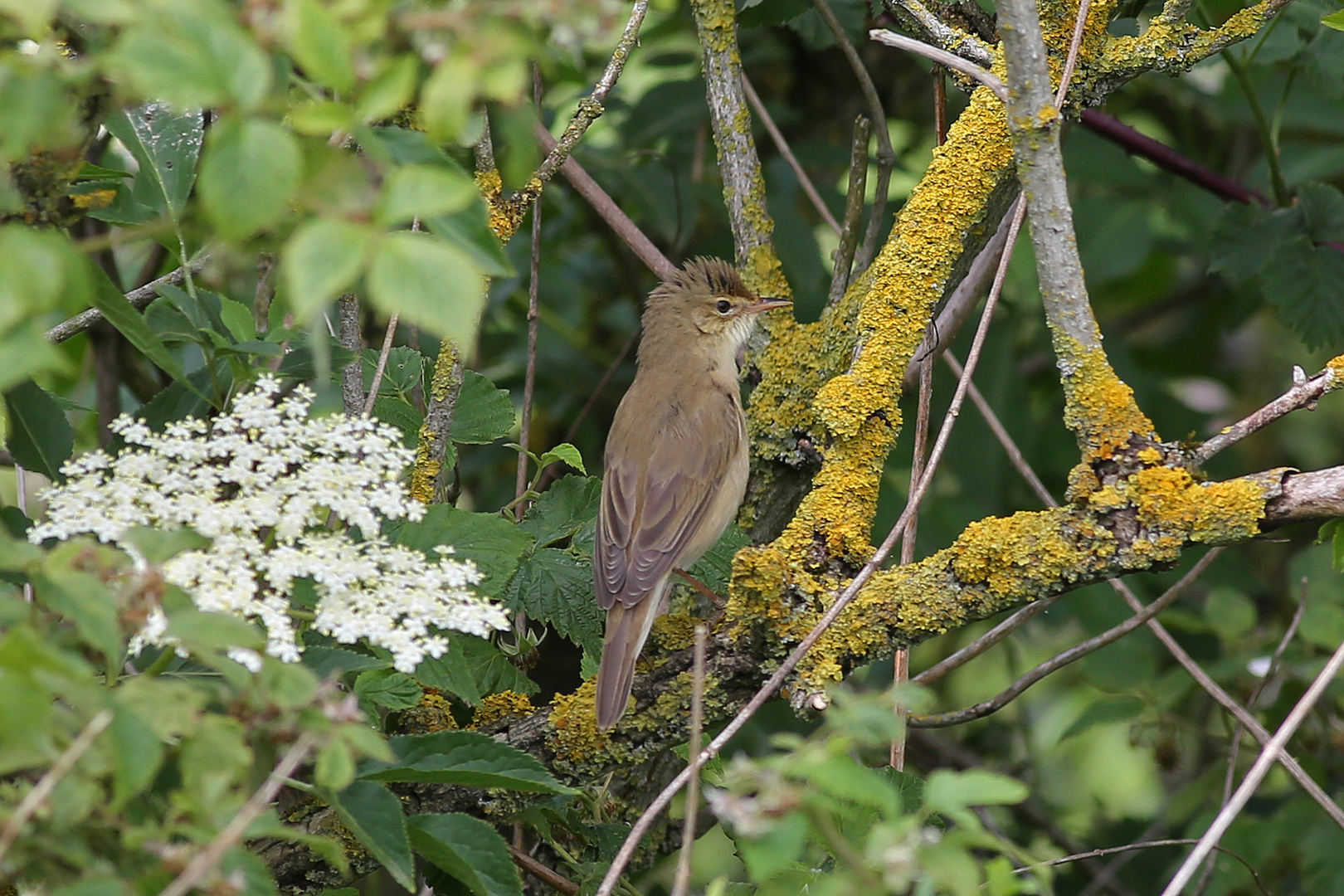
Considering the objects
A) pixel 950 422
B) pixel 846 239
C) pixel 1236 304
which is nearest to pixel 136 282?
pixel 846 239

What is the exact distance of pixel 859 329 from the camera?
2484mm

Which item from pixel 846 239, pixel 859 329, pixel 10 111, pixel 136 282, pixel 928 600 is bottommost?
pixel 928 600

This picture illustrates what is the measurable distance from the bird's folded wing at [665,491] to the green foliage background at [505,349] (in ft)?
1.41

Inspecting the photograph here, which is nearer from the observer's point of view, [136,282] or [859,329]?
[859,329]

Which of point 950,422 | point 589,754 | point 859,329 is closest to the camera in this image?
point 950,422

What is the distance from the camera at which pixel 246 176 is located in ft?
3.67

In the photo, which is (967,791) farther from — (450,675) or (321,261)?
(450,675)

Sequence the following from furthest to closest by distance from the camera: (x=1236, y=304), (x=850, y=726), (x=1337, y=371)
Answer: (x=1236, y=304), (x=1337, y=371), (x=850, y=726)

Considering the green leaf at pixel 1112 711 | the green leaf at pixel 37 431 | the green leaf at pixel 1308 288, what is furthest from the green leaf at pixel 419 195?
the green leaf at pixel 1112 711

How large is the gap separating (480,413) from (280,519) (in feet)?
2.98

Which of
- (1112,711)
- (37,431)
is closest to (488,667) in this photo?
(37,431)

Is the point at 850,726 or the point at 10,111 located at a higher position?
the point at 10,111

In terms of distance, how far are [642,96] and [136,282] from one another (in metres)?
1.71

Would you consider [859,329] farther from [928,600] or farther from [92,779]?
[92,779]
